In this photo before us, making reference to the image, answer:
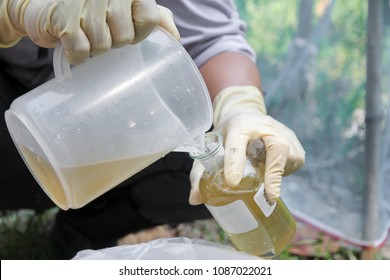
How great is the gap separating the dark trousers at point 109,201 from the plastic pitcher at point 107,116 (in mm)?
469

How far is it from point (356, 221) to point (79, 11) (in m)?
1.22

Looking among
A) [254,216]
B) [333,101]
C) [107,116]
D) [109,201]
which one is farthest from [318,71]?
[107,116]

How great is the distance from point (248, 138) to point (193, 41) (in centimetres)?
34

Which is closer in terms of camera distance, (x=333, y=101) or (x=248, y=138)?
(x=248, y=138)

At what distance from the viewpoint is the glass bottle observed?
1201 mm

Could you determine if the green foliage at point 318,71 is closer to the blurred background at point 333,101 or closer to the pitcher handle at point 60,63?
the blurred background at point 333,101

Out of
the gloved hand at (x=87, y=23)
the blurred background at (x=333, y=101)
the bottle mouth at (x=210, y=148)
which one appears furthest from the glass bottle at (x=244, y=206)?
the blurred background at (x=333, y=101)

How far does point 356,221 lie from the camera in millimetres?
1979

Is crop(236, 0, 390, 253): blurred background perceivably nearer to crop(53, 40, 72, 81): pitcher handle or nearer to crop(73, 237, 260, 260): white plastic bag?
crop(73, 237, 260, 260): white plastic bag

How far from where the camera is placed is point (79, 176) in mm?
1063

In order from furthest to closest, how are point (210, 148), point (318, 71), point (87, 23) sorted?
1. point (318, 71)
2. point (210, 148)
3. point (87, 23)

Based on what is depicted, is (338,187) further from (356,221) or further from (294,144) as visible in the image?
(294,144)

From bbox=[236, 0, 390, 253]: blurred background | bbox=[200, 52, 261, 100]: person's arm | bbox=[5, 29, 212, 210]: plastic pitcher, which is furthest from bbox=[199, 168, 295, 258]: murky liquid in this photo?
bbox=[236, 0, 390, 253]: blurred background

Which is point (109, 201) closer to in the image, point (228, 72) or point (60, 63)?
point (228, 72)
